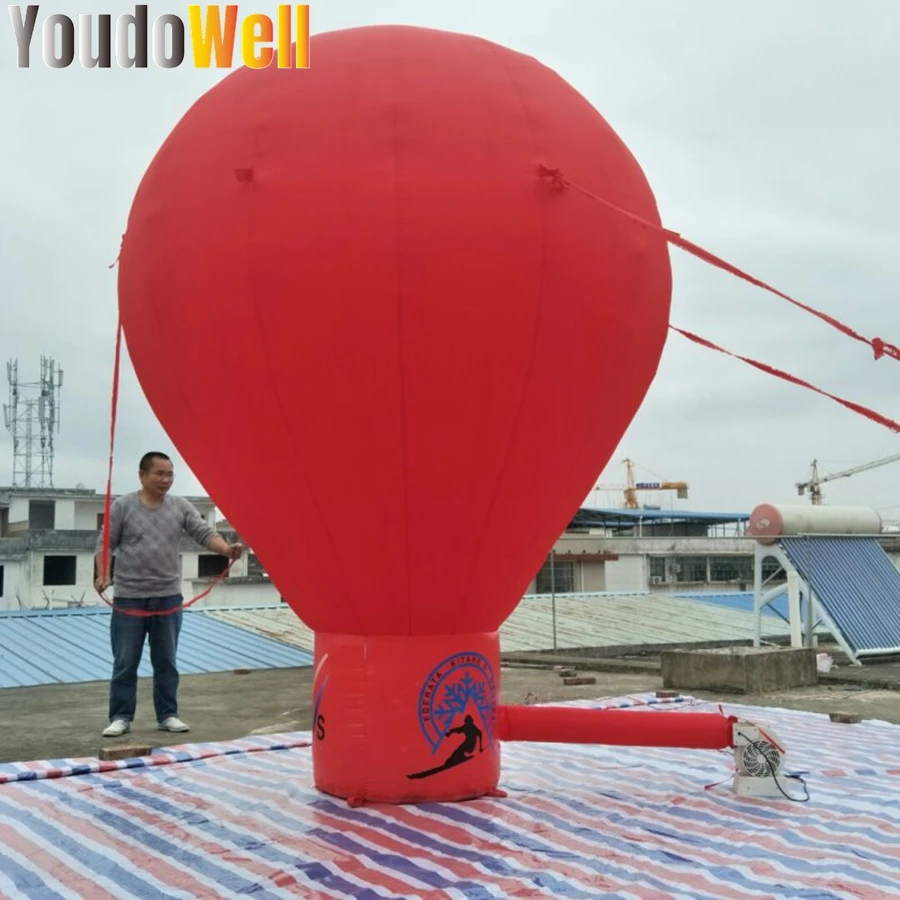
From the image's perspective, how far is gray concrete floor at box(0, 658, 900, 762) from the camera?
246 inches

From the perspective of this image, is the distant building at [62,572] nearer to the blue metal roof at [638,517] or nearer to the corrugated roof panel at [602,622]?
the corrugated roof panel at [602,622]

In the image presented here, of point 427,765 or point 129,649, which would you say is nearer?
point 427,765

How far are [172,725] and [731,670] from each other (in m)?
4.44

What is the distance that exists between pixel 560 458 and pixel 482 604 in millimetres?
734

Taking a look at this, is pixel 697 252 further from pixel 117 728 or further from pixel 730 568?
pixel 730 568

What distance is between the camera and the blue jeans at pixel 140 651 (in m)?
6.18

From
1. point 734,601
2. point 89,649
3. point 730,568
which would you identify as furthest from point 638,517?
point 89,649

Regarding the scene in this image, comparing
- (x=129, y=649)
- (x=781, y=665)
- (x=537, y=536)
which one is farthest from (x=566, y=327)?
(x=781, y=665)

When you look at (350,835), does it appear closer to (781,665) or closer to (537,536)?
(537,536)

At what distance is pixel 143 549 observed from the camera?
20.7 ft

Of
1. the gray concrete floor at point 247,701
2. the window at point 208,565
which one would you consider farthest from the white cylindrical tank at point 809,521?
the window at point 208,565

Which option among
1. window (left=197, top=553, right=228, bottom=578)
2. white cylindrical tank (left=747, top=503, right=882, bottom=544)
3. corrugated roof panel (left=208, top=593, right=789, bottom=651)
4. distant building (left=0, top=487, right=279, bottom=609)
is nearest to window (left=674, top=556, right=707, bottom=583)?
distant building (left=0, top=487, right=279, bottom=609)

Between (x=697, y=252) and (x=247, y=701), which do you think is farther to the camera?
(x=247, y=701)

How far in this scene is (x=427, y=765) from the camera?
14.7ft
